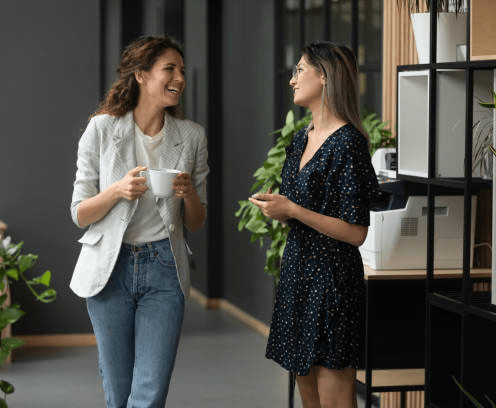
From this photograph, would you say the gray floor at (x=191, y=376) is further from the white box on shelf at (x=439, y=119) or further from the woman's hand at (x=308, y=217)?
the woman's hand at (x=308, y=217)

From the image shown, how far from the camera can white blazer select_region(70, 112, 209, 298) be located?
9.39ft

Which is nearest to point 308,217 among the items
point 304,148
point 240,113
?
point 304,148

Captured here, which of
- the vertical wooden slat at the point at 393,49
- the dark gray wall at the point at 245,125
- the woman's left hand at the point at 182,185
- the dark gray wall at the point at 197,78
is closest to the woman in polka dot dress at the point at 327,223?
the woman's left hand at the point at 182,185

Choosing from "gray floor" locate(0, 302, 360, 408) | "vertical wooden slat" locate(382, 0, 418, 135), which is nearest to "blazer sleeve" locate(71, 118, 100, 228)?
"vertical wooden slat" locate(382, 0, 418, 135)

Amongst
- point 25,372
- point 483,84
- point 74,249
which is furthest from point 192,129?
point 74,249

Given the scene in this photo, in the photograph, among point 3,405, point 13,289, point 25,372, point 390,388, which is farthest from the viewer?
point 13,289

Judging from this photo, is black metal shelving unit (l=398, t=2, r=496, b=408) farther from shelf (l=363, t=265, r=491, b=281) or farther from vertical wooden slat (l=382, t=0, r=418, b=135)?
vertical wooden slat (l=382, t=0, r=418, b=135)

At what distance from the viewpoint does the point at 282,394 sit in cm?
524

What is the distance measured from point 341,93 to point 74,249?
4.02m

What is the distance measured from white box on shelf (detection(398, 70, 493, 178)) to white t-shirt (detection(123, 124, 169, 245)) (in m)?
0.95

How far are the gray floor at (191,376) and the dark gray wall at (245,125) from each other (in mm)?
571

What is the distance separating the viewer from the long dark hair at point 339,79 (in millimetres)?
2861

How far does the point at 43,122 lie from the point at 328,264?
161 inches

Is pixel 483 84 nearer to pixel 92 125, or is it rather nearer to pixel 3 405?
pixel 92 125
